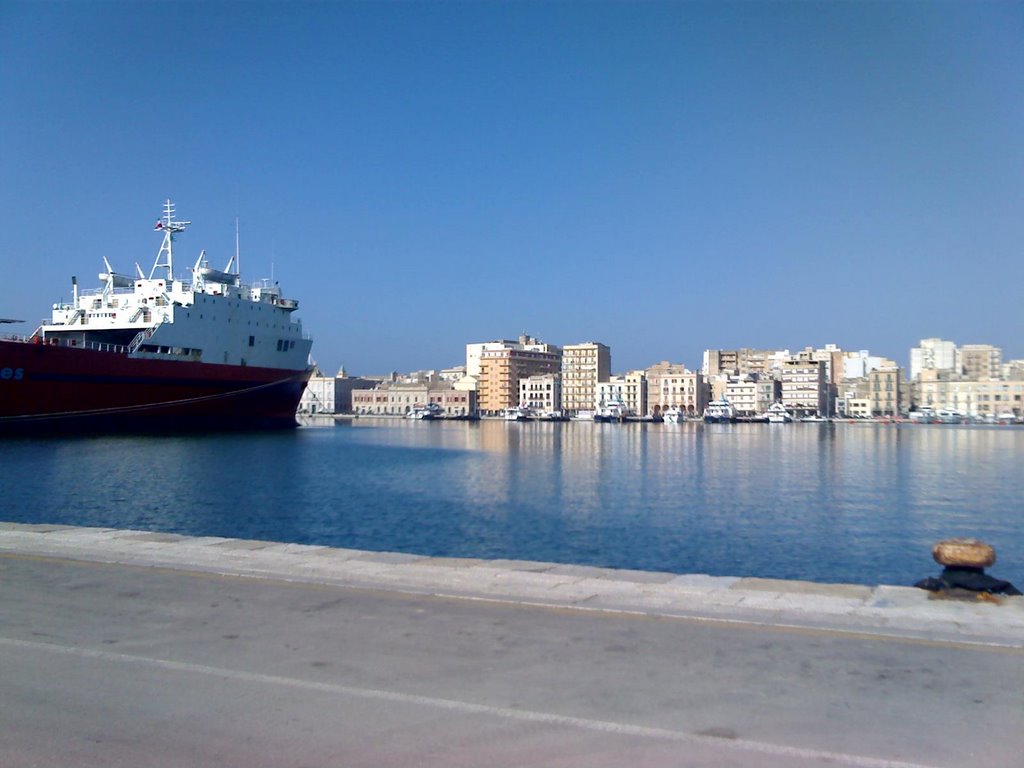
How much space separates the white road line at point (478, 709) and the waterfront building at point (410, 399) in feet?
432

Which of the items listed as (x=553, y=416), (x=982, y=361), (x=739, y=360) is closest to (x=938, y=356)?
(x=982, y=361)

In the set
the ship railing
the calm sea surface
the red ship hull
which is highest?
the ship railing

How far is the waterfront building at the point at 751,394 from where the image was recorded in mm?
133375

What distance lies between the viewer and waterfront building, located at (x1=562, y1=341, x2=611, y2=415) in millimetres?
142750

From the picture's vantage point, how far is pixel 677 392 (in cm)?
13762

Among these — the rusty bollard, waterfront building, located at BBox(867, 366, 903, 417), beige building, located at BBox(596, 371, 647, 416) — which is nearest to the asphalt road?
the rusty bollard

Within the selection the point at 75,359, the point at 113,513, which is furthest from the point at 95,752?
the point at 75,359

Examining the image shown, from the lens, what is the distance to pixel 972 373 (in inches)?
7170

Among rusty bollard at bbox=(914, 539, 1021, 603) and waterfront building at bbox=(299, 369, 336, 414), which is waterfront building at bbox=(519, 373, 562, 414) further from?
rusty bollard at bbox=(914, 539, 1021, 603)

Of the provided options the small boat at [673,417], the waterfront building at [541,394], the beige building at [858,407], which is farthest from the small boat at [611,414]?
the beige building at [858,407]

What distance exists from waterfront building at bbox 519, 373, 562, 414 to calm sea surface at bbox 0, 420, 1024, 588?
317 feet

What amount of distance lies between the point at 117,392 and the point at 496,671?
44108 millimetres

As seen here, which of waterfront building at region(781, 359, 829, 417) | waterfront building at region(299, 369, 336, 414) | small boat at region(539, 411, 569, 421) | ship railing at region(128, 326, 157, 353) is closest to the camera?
ship railing at region(128, 326, 157, 353)

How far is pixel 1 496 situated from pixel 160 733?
73.3 ft
